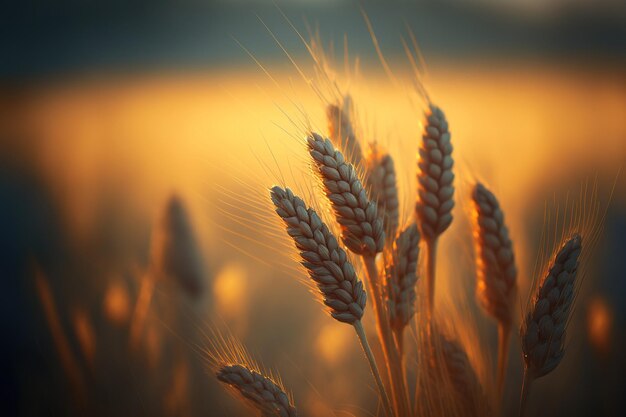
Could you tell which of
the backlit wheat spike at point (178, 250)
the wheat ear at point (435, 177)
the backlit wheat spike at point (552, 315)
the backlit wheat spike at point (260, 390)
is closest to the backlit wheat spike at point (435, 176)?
the wheat ear at point (435, 177)

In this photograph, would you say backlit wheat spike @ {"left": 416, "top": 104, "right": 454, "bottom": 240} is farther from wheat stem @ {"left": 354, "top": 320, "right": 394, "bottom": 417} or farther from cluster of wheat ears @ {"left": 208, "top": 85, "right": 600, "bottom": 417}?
wheat stem @ {"left": 354, "top": 320, "right": 394, "bottom": 417}

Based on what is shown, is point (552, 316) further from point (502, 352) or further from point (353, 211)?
point (353, 211)

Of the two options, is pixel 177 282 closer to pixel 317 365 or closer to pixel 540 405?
pixel 317 365

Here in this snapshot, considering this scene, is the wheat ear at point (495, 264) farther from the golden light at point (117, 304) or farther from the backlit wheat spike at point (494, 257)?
the golden light at point (117, 304)

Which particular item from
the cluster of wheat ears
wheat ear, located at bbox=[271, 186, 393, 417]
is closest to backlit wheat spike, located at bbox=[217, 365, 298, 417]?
the cluster of wheat ears

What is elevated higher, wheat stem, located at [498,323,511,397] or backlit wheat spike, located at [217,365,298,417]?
wheat stem, located at [498,323,511,397]

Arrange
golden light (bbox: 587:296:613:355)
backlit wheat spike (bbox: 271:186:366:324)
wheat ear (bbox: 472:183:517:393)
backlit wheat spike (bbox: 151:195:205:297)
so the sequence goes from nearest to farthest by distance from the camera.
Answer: backlit wheat spike (bbox: 271:186:366:324) → wheat ear (bbox: 472:183:517:393) → golden light (bbox: 587:296:613:355) → backlit wheat spike (bbox: 151:195:205:297)

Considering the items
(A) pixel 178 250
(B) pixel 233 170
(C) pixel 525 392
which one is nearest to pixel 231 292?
(A) pixel 178 250
